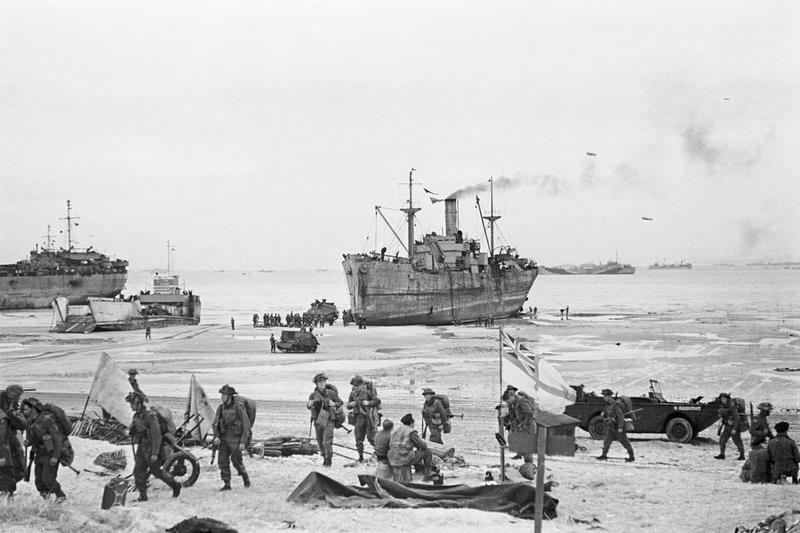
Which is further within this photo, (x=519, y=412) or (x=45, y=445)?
(x=519, y=412)

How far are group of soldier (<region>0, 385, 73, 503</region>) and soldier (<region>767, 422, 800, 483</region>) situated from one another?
9.76 metres

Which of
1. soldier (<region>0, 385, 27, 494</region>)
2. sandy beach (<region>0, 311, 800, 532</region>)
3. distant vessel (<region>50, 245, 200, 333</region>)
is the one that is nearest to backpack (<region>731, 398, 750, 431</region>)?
sandy beach (<region>0, 311, 800, 532</region>)

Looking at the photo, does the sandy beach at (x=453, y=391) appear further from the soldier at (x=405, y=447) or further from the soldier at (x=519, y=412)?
the soldier at (x=405, y=447)

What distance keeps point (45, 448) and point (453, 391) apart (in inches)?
599

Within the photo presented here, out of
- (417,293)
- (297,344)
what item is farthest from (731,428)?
(417,293)

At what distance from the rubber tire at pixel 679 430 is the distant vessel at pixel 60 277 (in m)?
92.3

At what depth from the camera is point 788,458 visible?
36.2 feet

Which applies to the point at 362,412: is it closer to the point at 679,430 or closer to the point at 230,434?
the point at 230,434

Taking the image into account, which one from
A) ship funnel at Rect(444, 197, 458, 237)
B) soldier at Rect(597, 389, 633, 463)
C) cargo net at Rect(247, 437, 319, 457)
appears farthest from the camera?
ship funnel at Rect(444, 197, 458, 237)

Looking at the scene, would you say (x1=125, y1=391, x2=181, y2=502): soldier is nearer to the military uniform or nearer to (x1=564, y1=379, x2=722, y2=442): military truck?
the military uniform

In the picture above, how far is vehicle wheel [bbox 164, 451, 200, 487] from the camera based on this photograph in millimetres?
10594

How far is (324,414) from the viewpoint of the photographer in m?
12.3

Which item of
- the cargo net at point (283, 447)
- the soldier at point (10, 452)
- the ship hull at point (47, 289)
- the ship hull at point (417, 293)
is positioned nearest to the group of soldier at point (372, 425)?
the cargo net at point (283, 447)

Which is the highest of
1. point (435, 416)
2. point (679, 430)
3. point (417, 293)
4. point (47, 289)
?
point (47, 289)
